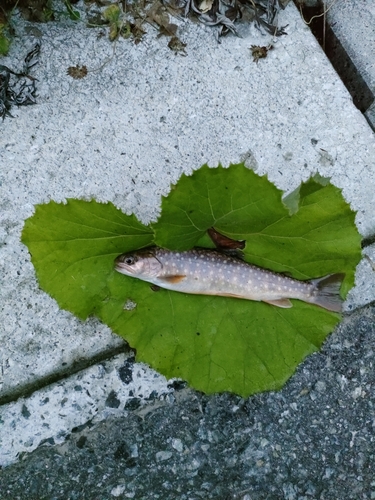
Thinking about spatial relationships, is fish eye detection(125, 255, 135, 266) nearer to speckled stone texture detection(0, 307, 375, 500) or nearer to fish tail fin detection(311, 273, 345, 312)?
speckled stone texture detection(0, 307, 375, 500)

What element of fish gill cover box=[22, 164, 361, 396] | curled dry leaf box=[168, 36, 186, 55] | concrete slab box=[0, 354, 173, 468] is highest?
curled dry leaf box=[168, 36, 186, 55]

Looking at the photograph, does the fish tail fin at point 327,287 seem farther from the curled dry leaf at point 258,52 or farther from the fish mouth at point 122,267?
the curled dry leaf at point 258,52

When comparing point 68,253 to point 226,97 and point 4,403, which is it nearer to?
point 4,403

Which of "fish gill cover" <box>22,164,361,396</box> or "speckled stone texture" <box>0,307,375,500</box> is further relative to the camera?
"speckled stone texture" <box>0,307,375,500</box>

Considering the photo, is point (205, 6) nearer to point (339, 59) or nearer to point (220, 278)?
point (339, 59)

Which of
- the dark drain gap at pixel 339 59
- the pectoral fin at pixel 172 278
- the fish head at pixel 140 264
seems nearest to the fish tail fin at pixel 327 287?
the pectoral fin at pixel 172 278

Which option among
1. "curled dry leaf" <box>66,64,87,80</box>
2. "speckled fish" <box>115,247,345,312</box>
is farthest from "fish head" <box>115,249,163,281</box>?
"curled dry leaf" <box>66,64,87,80</box>

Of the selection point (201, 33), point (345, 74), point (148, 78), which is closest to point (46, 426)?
point (148, 78)
